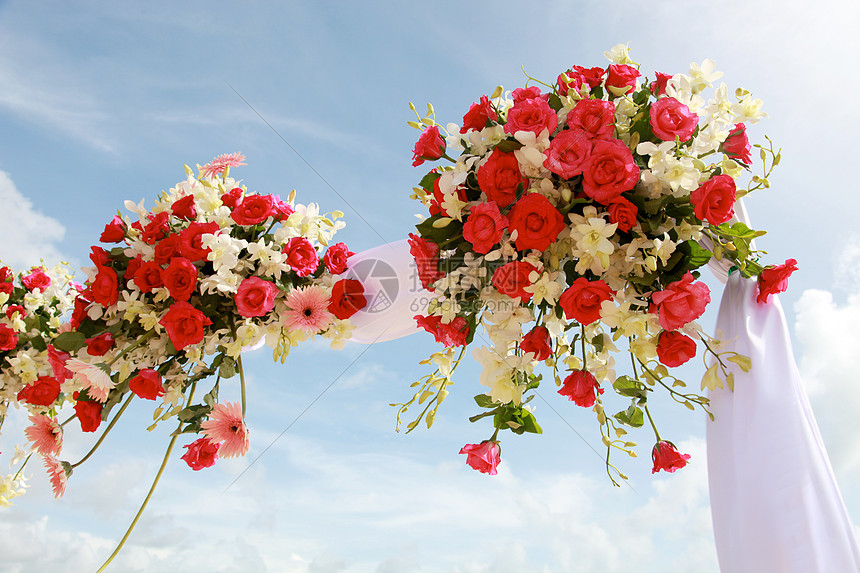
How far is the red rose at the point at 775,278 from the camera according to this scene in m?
1.34

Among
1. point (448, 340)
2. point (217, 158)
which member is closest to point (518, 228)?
point (448, 340)

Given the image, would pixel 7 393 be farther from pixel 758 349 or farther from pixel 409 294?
pixel 758 349

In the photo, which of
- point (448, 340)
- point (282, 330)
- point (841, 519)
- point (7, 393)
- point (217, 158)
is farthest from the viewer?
point (7, 393)

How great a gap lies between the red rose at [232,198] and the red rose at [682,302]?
4.38ft

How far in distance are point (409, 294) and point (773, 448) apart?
3.55 ft

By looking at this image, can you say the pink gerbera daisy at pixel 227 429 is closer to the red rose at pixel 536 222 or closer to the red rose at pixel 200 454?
the red rose at pixel 200 454

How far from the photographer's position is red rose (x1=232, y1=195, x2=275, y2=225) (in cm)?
171

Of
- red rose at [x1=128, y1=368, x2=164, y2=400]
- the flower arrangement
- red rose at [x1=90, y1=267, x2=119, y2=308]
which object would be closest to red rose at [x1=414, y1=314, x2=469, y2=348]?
the flower arrangement

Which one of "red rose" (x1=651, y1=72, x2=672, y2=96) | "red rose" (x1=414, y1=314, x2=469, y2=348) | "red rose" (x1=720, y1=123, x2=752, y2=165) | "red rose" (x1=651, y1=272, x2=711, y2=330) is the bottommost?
"red rose" (x1=651, y1=272, x2=711, y2=330)

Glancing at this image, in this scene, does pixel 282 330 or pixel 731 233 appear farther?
pixel 282 330

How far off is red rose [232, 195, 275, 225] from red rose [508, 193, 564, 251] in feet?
2.78

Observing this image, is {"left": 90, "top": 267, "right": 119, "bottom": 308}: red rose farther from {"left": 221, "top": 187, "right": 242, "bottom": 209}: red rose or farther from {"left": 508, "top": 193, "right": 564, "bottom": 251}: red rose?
{"left": 508, "top": 193, "right": 564, "bottom": 251}: red rose

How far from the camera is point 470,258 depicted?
1.40 meters

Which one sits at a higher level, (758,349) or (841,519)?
(758,349)
